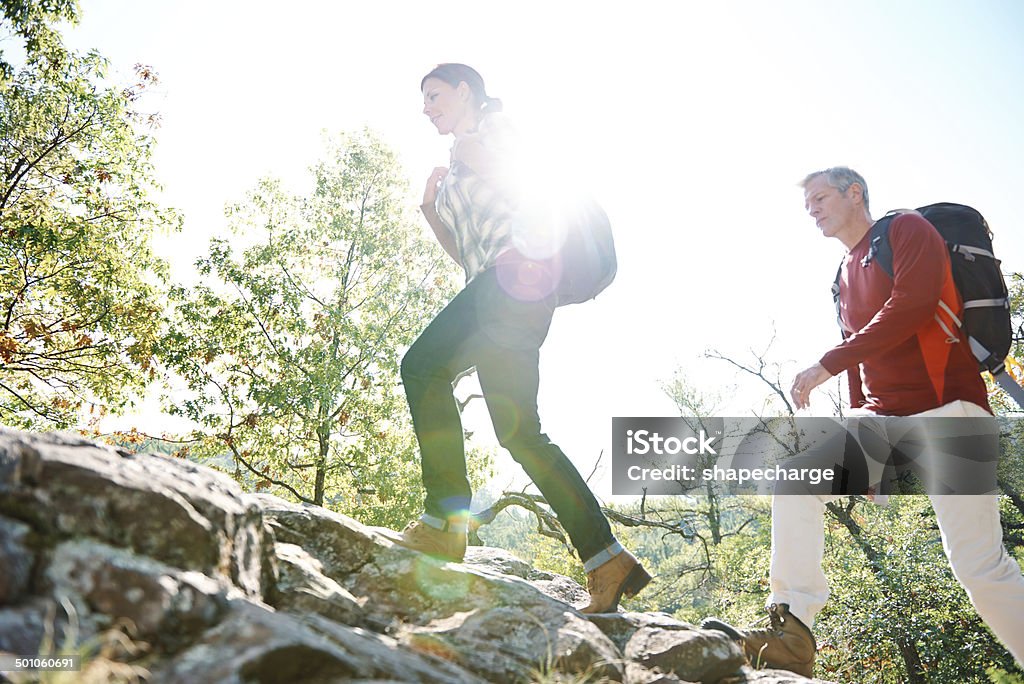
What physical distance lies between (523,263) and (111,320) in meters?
15.2

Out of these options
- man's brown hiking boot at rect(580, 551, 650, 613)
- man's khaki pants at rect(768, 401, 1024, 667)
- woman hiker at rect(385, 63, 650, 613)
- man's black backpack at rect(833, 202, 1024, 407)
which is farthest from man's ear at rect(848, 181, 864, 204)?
man's brown hiking boot at rect(580, 551, 650, 613)

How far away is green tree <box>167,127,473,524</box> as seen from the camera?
656 inches

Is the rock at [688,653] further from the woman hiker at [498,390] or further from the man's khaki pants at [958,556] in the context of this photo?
the man's khaki pants at [958,556]

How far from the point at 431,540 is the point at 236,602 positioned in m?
1.51

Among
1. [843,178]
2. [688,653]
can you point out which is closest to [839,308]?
[843,178]

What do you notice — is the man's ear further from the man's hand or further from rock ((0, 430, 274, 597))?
rock ((0, 430, 274, 597))

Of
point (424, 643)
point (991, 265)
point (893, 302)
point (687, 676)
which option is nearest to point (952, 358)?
point (893, 302)

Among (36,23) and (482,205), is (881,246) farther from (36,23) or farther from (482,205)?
(36,23)

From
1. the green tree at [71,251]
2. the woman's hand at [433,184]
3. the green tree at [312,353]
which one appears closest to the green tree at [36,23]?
the green tree at [71,251]

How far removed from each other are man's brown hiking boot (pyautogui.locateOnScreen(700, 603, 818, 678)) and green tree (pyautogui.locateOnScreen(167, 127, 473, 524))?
13436 mm

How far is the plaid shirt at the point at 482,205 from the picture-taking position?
3.11m

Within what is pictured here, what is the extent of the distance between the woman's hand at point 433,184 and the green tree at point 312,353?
12961 mm

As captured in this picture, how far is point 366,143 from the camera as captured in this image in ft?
70.3

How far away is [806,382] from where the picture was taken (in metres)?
3.07
